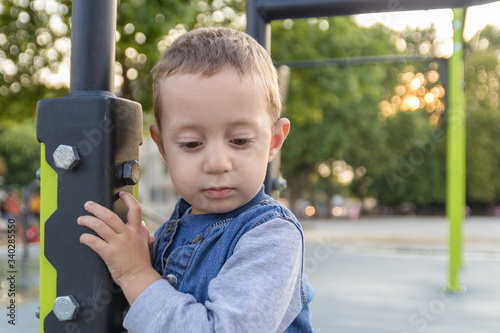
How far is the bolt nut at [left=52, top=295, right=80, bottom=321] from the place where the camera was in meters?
0.88

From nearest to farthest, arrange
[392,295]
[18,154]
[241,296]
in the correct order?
[241,296] < [392,295] < [18,154]

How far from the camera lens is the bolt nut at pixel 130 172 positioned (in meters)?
0.93

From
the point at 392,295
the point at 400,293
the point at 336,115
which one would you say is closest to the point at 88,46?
the point at 392,295

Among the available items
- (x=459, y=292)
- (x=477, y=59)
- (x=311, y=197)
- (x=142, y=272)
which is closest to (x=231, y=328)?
(x=142, y=272)

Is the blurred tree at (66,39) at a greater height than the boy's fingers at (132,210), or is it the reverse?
the blurred tree at (66,39)

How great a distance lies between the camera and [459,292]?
5855 mm

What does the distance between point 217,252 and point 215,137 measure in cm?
22

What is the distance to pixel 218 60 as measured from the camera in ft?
3.13

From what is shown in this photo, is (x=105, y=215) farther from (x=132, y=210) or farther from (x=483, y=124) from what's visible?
(x=483, y=124)

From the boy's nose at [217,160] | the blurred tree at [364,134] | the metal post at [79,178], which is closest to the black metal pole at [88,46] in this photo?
the metal post at [79,178]

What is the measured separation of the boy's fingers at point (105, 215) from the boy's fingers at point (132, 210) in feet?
0.13

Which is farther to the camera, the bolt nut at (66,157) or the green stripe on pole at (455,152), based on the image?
the green stripe on pole at (455,152)

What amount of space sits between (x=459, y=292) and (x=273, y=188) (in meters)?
4.80

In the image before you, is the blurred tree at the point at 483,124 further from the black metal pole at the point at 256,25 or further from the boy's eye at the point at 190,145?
the boy's eye at the point at 190,145
